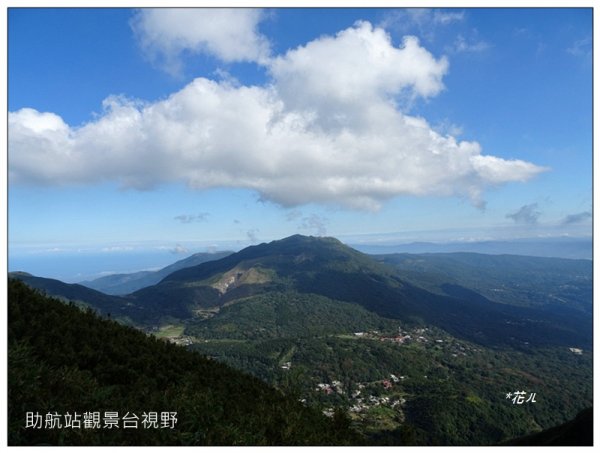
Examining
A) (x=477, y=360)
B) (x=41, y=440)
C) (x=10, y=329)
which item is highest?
(x=10, y=329)

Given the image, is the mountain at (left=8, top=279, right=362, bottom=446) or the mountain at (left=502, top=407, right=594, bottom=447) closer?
the mountain at (left=8, top=279, right=362, bottom=446)

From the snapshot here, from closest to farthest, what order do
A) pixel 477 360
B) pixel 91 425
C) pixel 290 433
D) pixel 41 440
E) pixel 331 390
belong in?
pixel 41 440 → pixel 91 425 → pixel 290 433 → pixel 331 390 → pixel 477 360

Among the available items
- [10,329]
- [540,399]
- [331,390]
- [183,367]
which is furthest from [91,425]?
[540,399]

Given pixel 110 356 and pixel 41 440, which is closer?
pixel 41 440

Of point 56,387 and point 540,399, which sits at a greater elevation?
point 56,387

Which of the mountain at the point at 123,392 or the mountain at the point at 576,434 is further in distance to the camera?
the mountain at the point at 576,434

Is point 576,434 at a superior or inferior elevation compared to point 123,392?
superior

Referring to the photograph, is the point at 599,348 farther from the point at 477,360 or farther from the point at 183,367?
the point at 477,360

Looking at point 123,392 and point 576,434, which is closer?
point 576,434
